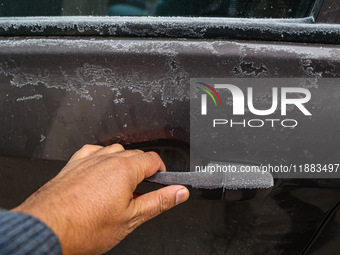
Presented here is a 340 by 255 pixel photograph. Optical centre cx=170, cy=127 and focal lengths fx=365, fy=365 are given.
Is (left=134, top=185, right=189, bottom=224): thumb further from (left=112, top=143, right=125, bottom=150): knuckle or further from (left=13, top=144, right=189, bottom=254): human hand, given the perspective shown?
(left=112, top=143, right=125, bottom=150): knuckle

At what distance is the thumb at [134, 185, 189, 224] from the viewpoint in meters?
1.06

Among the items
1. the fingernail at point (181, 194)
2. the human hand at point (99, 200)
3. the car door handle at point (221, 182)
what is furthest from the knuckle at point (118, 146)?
the fingernail at point (181, 194)

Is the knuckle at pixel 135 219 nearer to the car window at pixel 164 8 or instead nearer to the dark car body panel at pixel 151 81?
the dark car body panel at pixel 151 81

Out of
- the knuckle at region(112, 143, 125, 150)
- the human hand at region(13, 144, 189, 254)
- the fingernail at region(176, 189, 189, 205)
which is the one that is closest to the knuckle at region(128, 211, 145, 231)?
the human hand at region(13, 144, 189, 254)

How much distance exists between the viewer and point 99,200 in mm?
972

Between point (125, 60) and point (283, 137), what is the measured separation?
554 mm

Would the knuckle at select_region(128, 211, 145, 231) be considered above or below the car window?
below

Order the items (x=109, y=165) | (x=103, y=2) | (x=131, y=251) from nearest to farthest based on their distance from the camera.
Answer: (x=109, y=165), (x=103, y=2), (x=131, y=251)

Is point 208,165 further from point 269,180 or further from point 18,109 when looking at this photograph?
point 18,109

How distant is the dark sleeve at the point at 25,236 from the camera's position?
809mm

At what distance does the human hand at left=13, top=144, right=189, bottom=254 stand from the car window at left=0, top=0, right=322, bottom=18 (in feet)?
1.61

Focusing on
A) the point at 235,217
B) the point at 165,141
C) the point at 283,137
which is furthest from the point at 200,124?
the point at 235,217

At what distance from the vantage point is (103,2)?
1.28 meters

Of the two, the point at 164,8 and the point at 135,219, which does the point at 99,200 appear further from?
the point at 164,8
